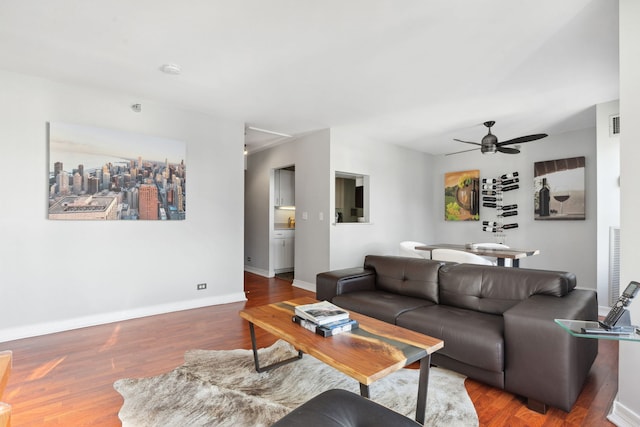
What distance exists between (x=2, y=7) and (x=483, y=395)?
13.3 feet

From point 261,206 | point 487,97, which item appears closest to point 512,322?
point 487,97

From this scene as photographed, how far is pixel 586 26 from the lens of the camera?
7.73 feet

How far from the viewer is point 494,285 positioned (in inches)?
105

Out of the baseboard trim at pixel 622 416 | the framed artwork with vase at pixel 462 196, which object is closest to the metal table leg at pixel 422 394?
the baseboard trim at pixel 622 416

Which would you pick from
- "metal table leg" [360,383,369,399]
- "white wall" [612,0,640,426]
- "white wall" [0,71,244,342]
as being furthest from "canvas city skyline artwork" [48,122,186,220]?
"white wall" [612,0,640,426]

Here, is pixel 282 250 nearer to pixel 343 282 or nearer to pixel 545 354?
pixel 343 282

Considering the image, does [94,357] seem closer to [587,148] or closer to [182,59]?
[182,59]

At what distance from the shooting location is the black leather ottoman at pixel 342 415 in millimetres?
1198

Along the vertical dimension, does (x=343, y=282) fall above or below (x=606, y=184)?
below

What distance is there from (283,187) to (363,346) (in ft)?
16.6

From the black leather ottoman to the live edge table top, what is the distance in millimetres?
128

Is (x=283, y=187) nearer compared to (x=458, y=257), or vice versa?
(x=458, y=257)

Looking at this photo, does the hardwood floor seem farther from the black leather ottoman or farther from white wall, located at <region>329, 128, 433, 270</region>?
white wall, located at <region>329, 128, 433, 270</region>

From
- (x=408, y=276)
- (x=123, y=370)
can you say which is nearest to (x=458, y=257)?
(x=408, y=276)
